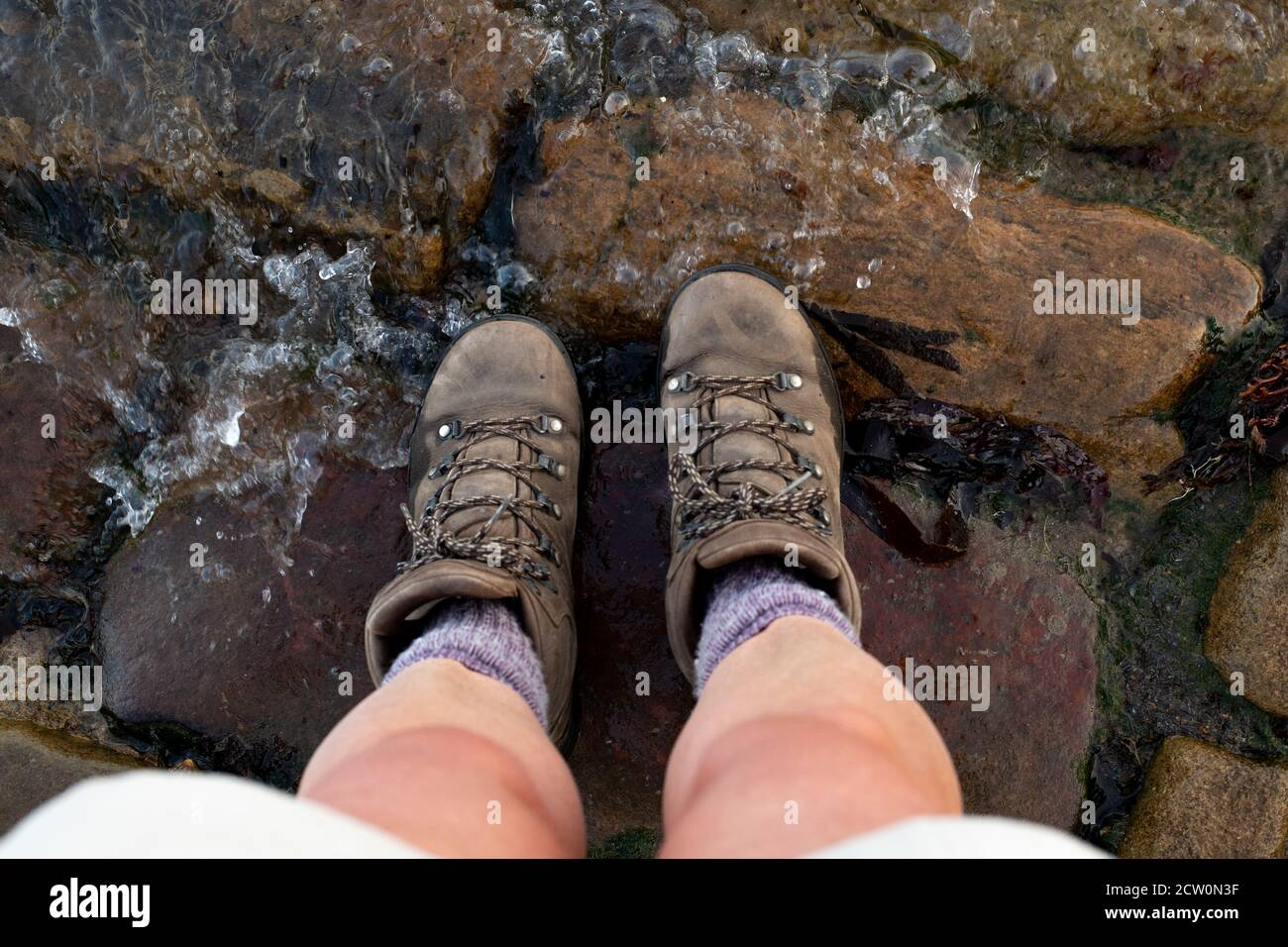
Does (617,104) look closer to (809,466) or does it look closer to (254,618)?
(809,466)

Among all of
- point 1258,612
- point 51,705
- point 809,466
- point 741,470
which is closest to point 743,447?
point 741,470

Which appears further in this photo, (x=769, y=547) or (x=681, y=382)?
(x=681, y=382)

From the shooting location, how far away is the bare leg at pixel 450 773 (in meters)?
1.27

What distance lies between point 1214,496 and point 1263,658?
0.48 m

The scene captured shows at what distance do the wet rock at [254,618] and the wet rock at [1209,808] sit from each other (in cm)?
229

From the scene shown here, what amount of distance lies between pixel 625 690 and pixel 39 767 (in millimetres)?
1689

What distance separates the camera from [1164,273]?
2.41 meters

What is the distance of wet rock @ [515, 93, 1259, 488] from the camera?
A: 7.87 ft

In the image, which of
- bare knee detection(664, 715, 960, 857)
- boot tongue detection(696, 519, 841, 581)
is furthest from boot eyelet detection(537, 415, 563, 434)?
bare knee detection(664, 715, 960, 857)

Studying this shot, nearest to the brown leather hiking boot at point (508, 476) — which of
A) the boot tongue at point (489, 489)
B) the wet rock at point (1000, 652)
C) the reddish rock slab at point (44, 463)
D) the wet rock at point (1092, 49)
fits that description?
the boot tongue at point (489, 489)

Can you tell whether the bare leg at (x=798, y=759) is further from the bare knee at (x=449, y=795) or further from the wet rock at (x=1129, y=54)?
the wet rock at (x=1129, y=54)

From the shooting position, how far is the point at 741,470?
2330 mm
